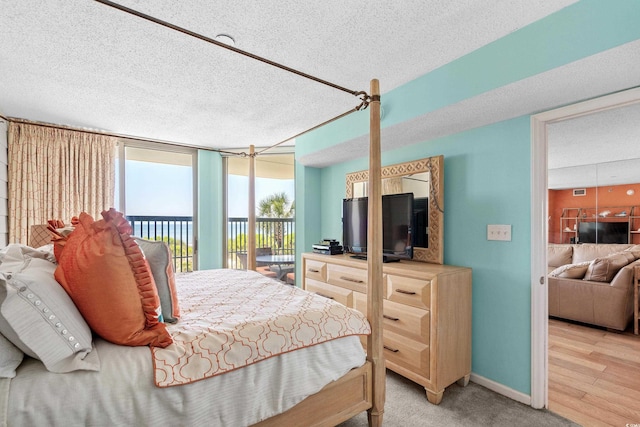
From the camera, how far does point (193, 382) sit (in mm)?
1175

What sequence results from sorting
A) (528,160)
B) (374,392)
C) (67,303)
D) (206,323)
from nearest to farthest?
(67,303) → (206,323) → (374,392) → (528,160)

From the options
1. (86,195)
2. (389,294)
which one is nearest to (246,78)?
(389,294)

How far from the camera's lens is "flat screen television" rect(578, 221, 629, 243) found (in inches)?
197

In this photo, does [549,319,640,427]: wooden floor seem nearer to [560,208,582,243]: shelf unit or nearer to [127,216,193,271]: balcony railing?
[560,208,582,243]: shelf unit

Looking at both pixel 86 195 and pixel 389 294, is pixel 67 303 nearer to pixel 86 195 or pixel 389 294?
pixel 389 294

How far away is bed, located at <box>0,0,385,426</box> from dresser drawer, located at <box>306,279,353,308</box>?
109 centimetres

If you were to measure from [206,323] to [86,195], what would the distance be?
312 centimetres

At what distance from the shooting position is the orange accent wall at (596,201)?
4.98m

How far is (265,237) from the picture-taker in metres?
4.60

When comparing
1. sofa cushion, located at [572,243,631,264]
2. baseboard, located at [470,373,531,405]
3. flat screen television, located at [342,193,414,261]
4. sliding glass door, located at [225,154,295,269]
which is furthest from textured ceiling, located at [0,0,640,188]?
sofa cushion, located at [572,243,631,264]

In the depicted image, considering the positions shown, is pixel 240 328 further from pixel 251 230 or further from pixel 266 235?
pixel 266 235

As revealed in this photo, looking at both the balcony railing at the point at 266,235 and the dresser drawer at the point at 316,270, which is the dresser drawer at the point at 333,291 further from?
the balcony railing at the point at 266,235

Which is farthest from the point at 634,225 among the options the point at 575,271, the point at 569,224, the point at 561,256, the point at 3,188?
the point at 3,188

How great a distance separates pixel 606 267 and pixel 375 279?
11.4 ft
